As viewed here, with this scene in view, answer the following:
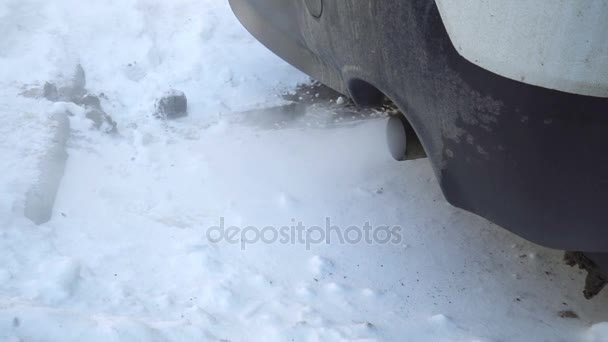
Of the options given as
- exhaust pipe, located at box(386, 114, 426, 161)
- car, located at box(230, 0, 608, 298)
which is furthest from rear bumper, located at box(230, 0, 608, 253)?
exhaust pipe, located at box(386, 114, 426, 161)

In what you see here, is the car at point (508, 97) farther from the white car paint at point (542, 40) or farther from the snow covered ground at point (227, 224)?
the snow covered ground at point (227, 224)

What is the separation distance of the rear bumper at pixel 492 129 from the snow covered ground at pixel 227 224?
2.04 ft

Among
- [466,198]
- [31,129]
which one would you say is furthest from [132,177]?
[466,198]

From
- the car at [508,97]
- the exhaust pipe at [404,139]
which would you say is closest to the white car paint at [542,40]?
the car at [508,97]

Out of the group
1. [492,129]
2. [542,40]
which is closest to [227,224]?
[492,129]

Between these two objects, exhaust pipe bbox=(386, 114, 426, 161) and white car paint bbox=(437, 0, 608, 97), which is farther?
exhaust pipe bbox=(386, 114, 426, 161)

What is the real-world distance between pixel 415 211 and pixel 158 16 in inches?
88.9

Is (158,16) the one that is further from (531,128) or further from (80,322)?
(531,128)

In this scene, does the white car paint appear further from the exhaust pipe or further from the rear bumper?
the exhaust pipe

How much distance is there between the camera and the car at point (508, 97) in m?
1.40

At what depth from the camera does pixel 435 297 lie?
7.72ft

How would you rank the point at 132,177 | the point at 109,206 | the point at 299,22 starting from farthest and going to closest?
the point at 132,177 < the point at 109,206 < the point at 299,22

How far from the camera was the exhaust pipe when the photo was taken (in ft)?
8.38

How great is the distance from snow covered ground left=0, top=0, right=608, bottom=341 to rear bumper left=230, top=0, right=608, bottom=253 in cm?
62
